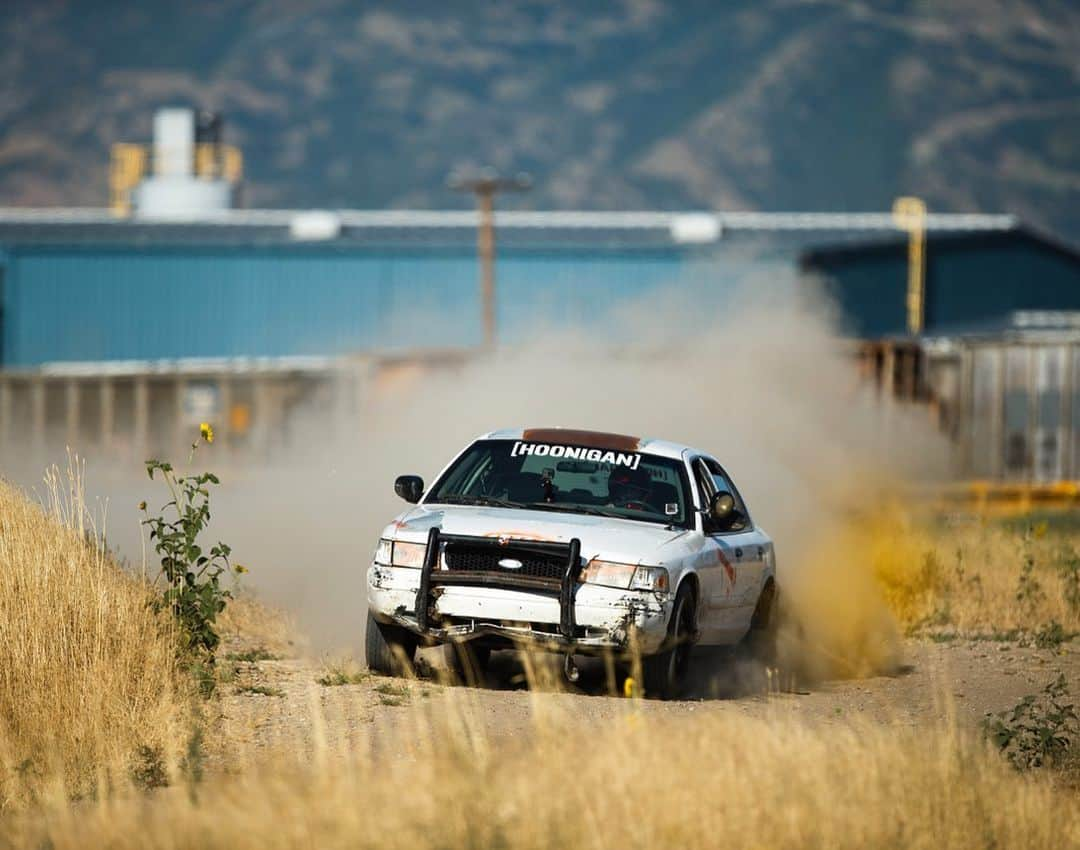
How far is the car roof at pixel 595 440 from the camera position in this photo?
41.6 ft

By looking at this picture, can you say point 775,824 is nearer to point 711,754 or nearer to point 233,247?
point 711,754

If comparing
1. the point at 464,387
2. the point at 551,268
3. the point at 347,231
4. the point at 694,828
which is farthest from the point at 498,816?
the point at 347,231

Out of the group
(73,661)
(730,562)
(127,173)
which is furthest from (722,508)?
(127,173)

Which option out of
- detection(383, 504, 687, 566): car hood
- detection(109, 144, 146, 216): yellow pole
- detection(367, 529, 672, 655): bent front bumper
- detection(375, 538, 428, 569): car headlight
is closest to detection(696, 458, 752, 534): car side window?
detection(383, 504, 687, 566): car hood

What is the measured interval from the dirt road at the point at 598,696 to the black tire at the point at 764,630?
0.11 m

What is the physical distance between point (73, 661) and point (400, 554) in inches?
85.3

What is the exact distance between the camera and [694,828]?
23.6 ft

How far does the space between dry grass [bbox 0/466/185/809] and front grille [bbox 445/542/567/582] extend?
1726 millimetres

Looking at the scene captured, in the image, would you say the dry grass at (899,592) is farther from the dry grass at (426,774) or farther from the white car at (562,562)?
the dry grass at (426,774)

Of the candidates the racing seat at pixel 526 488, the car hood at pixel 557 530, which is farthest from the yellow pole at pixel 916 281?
the car hood at pixel 557 530

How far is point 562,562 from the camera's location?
1109 centimetres

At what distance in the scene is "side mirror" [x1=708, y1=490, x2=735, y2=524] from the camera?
12008mm

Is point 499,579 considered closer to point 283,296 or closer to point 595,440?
point 595,440

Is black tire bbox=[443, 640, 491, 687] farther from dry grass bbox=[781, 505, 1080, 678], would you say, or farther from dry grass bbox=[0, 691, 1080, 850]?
dry grass bbox=[0, 691, 1080, 850]
